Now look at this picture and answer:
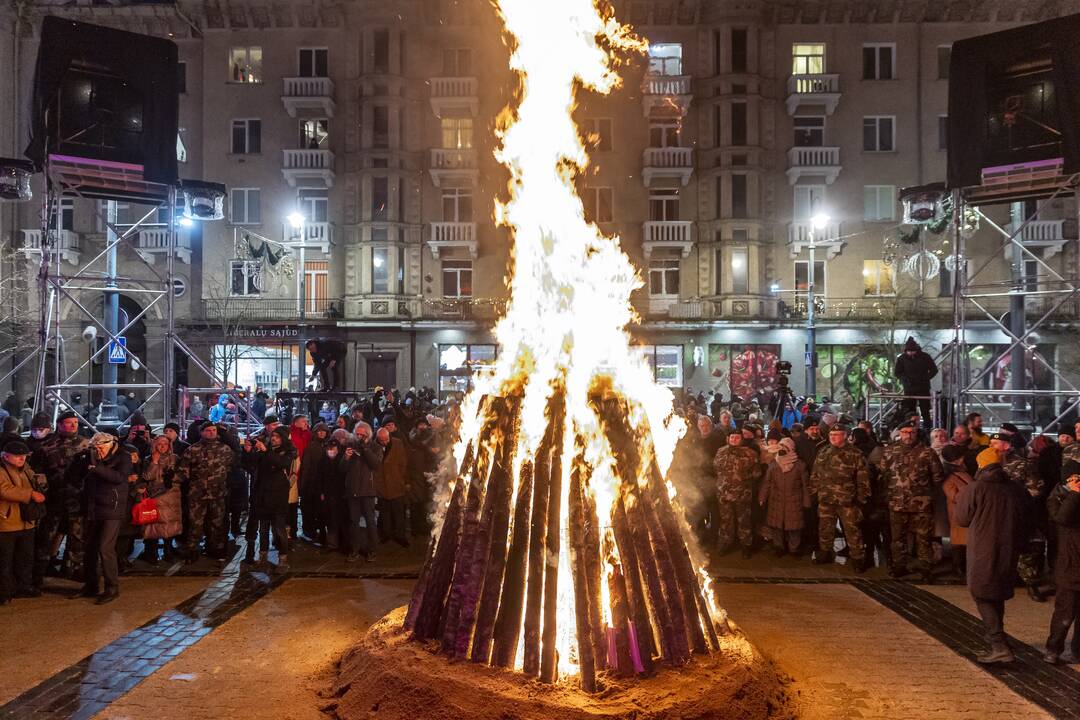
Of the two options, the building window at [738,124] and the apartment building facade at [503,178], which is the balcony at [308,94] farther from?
the building window at [738,124]

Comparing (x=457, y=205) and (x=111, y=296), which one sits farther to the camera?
(x=457, y=205)

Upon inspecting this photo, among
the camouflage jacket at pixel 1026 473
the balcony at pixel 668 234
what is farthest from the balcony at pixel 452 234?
the camouflage jacket at pixel 1026 473

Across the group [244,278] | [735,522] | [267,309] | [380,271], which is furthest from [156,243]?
[735,522]

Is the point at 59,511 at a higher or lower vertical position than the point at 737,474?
lower

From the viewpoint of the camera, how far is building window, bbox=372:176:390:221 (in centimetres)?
3222

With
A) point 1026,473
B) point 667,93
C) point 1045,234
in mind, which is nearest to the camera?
point 1026,473

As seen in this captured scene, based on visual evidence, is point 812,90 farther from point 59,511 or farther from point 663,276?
point 59,511

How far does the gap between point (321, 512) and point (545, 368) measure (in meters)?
5.79

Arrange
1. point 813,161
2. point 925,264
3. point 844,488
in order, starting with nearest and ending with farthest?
point 844,488
point 925,264
point 813,161

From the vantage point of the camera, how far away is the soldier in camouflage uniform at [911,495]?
9.02 metres

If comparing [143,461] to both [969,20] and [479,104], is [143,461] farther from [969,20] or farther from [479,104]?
[969,20]

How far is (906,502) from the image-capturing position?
9.03 m

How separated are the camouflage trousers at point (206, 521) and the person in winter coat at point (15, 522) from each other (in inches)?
75.5

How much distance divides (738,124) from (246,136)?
22.8 metres
